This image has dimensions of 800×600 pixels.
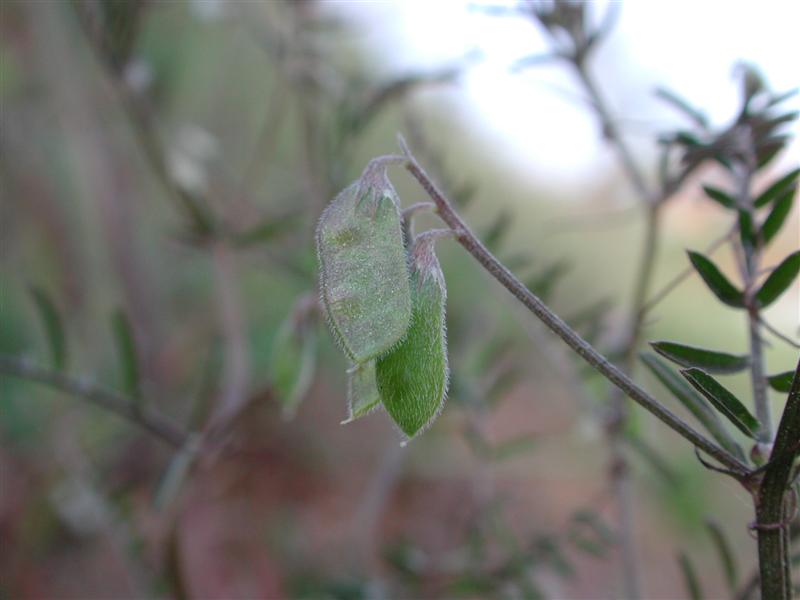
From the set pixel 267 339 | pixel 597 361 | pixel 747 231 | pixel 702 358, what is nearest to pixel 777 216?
pixel 747 231

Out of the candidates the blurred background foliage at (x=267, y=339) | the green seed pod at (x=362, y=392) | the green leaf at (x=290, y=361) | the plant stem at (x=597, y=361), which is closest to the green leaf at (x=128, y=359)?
the blurred background foliage at (x=267, y=339)

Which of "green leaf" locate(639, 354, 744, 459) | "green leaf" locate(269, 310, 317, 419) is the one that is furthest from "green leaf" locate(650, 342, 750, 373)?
"green leaf" locate(269, 310, 317, 419)

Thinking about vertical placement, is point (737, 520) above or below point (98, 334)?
below

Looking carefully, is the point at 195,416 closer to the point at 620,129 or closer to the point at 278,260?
the point at 278,260


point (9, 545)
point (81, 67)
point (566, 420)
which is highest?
point (81, 67)

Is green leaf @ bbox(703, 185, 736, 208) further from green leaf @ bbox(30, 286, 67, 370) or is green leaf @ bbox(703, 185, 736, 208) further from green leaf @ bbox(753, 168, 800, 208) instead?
green leaf @ bbox(30, 286, 67, 370)

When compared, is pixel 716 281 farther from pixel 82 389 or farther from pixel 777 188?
pixel 82 389

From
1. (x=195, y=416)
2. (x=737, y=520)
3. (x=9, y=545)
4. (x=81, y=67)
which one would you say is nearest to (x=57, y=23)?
(x=81, y=67)
